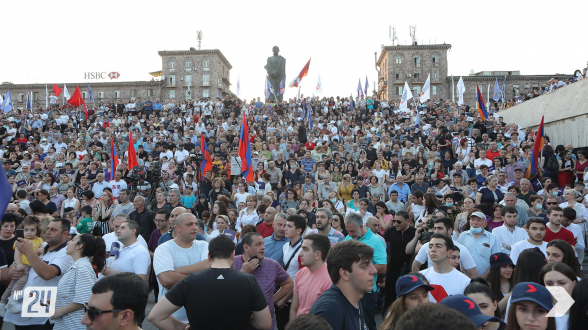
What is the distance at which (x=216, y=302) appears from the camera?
11.8ft

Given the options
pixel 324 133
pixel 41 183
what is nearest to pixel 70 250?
pixel 41 183

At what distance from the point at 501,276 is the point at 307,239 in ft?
6.83

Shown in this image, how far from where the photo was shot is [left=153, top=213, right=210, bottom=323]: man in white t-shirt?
182 inches

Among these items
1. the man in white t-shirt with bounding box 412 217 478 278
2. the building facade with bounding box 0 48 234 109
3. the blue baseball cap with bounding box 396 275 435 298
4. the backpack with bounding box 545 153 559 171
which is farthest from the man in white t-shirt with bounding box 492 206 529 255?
the building facade with bounding box 0 48 234 109

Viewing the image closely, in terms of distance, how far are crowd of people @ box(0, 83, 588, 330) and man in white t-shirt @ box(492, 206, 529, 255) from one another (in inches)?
0.9

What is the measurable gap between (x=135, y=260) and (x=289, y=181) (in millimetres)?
9537

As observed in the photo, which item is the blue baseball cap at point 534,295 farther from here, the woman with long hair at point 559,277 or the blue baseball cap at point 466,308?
the woman with long hair at point 559,277

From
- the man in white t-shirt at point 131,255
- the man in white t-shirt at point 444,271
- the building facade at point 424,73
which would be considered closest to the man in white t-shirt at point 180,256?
the man in white t-shirt at point 131,255

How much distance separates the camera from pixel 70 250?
4484mm

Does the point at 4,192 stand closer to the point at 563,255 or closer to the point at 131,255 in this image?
the point at 131,255

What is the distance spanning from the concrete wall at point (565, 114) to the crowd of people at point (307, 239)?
176cm

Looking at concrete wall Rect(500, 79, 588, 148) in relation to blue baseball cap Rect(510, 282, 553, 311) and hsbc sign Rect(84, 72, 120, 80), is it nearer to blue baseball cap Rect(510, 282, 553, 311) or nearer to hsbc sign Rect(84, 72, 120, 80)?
blue baseball cap Rect(510, 282, 553, 311)

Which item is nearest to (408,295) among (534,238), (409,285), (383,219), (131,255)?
(409,285)

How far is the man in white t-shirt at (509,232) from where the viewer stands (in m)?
6.59
